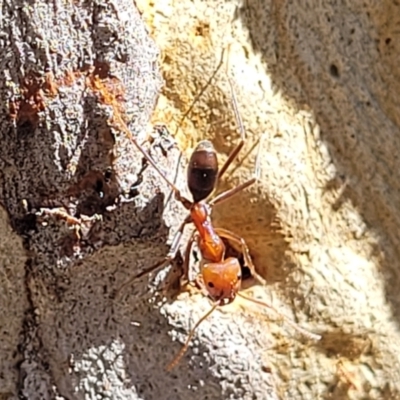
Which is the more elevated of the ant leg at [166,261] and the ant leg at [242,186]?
the ant leg at [242,186]

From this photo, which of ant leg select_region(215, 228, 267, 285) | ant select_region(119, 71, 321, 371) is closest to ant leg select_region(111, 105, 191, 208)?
ant select_region(119, 71, 321, 371)

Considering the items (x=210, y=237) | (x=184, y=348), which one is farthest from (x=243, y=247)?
(x=184, y=348)

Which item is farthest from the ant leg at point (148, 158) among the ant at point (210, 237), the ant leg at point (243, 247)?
the ant leg at point (243, 247)

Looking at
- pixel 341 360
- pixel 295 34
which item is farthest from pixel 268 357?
pixel 295 34

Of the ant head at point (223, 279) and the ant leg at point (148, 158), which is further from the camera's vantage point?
the ant head at point (223, 279)

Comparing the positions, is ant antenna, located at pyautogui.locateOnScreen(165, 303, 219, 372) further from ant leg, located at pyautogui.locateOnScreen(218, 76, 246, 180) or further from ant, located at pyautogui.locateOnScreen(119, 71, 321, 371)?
ant leg, located at pyautogui.locateOnScreen(218, 76, 246, 180)

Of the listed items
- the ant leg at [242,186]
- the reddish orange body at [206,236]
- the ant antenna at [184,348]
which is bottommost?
the ant antenna at [184,348]

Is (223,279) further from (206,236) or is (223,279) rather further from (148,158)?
(148,158)

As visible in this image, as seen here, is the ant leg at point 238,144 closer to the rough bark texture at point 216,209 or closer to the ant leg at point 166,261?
the rough bark texture at point 216,209

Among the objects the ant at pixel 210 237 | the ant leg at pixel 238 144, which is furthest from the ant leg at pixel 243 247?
the ant leg at pixel 238 144
